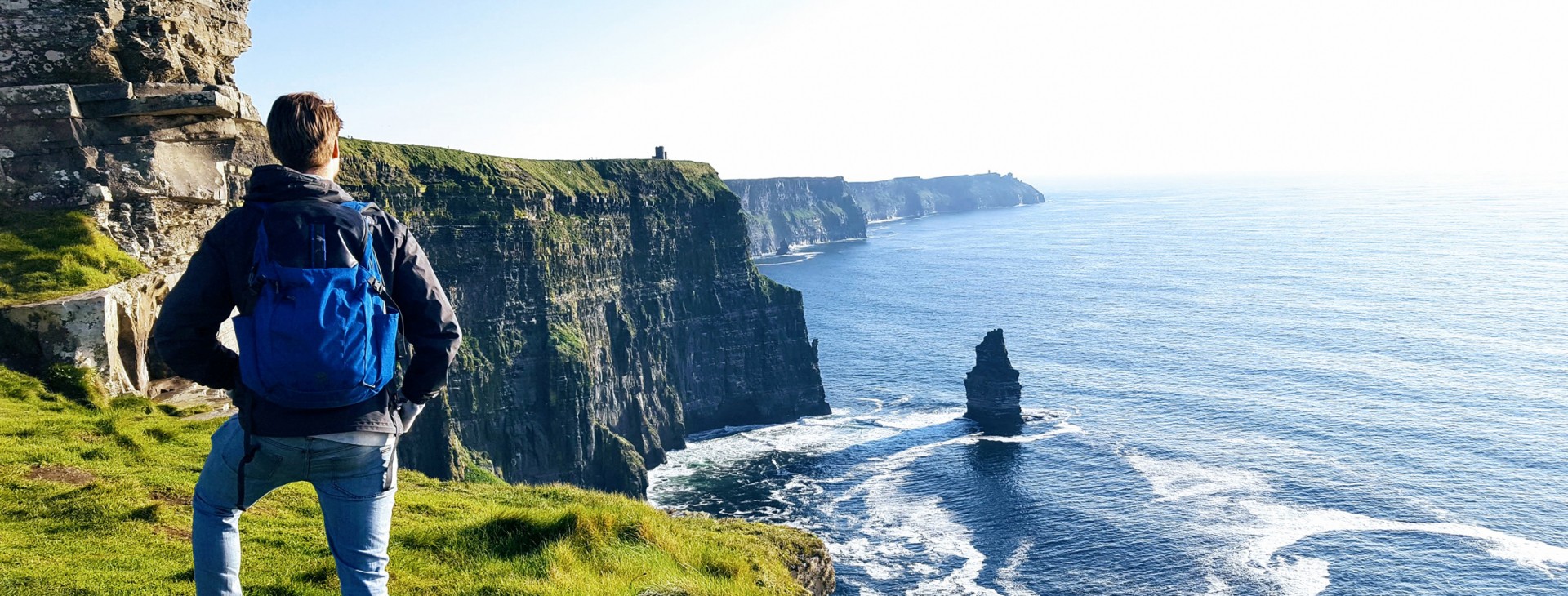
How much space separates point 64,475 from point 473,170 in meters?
58.2

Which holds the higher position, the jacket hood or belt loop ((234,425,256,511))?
the jacket hood

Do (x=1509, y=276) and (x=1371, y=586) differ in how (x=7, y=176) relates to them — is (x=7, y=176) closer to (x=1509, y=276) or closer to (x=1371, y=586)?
(x=1371, y=586)

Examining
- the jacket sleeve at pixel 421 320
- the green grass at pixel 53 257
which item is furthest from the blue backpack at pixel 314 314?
the green grass at pixel 53 257

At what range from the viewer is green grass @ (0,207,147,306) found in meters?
13.9

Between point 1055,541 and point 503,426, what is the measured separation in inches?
1430

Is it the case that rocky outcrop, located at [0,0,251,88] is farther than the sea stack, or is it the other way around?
the sea stack


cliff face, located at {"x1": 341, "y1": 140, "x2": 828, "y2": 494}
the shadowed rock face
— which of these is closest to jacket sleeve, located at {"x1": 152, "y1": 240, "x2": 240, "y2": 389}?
the shadowed rock face

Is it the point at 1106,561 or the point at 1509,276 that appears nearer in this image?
the point at 1106,561

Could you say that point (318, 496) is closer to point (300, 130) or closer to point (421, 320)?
point (421, 320)

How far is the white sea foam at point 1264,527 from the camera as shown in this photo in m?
48.0

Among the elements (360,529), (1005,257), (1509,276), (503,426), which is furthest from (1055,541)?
(1005,257)

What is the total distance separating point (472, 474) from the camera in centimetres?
4759

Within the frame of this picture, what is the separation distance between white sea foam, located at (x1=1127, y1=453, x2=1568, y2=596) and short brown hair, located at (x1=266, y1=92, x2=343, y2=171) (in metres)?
48.9

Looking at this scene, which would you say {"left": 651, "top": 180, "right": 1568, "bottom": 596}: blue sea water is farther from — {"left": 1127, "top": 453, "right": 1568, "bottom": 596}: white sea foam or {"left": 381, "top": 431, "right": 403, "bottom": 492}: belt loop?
{"left": 381, "top": 431, "right": 403, "bottom": 492}: belt loop
